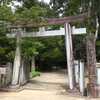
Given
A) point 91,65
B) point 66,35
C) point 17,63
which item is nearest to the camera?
point 91,65

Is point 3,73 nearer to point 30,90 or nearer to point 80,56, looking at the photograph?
point 30,90

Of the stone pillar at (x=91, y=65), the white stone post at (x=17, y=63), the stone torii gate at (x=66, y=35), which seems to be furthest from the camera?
the white stone post at (x=17, y=63)

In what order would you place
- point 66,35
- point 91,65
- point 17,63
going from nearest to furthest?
point 91,65 → point 66,35 → point 17,63

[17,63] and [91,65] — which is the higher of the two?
[17,63]

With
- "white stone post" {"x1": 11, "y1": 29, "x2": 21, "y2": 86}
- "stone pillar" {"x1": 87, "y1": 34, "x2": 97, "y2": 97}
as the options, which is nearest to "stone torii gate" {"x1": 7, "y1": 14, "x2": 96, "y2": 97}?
"white stone post" {"x1": 11, "y1": 29, "x2": 21, "y2": 86}

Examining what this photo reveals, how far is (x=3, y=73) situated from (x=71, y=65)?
3.44 metres

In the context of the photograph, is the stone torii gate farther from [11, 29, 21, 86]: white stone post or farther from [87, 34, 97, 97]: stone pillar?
[87, 34, 97, 97]: stone pillar

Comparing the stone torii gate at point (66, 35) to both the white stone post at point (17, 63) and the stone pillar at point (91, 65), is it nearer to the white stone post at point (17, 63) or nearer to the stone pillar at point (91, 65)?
the white stone post at point (17, 63)

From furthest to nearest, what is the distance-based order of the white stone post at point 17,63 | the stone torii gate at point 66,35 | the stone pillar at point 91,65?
the white stone post at point 17,63, the stone torii gate at point 66,35, the stone pillar at point 91,65

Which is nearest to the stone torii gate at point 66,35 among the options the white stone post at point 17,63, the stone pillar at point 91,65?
the white stone post at point 17,63

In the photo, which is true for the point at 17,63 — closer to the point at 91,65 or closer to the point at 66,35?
the point at 66,35

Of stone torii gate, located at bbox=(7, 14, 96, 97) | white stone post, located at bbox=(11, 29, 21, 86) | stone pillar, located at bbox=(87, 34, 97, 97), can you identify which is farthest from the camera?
white stone post, located at bbox=(11, 29, 21, 86)

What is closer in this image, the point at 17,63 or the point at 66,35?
the point at 66,35

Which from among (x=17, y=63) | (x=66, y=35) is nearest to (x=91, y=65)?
(x=66, y=35)
